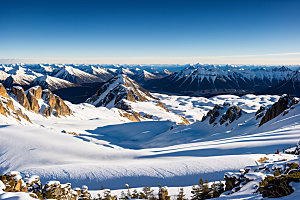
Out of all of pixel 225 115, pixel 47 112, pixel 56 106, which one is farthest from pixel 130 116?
pixel 225 115

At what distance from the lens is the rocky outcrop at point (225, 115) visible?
58.2 meters

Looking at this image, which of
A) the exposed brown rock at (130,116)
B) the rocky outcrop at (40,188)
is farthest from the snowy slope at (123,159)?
the exposed brown rock at (130,116)

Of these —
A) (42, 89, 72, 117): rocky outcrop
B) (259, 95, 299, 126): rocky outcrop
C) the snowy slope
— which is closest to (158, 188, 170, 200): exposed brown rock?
the snowy slope

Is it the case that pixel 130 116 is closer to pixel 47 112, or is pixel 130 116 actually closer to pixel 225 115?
pixel 47 112

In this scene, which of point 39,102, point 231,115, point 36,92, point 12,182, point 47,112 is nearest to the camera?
point 12,182

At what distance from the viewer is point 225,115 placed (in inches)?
2363

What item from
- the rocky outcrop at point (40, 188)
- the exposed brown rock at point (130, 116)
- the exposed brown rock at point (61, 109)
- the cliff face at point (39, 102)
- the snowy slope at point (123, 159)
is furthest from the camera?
the exposed brown rock at point (130, 116)

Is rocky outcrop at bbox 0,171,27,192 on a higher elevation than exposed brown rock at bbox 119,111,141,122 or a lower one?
higher

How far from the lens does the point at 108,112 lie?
107375 millimetres

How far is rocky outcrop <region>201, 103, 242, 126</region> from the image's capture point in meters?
58.2

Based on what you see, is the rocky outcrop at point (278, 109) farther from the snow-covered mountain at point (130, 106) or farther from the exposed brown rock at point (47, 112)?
the exposed brown rock at point (47, 112)

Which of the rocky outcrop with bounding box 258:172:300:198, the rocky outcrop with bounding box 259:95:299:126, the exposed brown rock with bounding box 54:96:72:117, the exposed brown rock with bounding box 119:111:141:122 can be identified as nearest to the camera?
the rocky outcrop with bounding box 258:172:300:198

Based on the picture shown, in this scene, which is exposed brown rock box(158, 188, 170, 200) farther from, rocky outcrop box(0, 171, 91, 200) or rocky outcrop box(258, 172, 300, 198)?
rocky outcrop box(258, 172, 300, 198)

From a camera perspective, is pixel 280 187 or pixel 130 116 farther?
pixel 130 116
